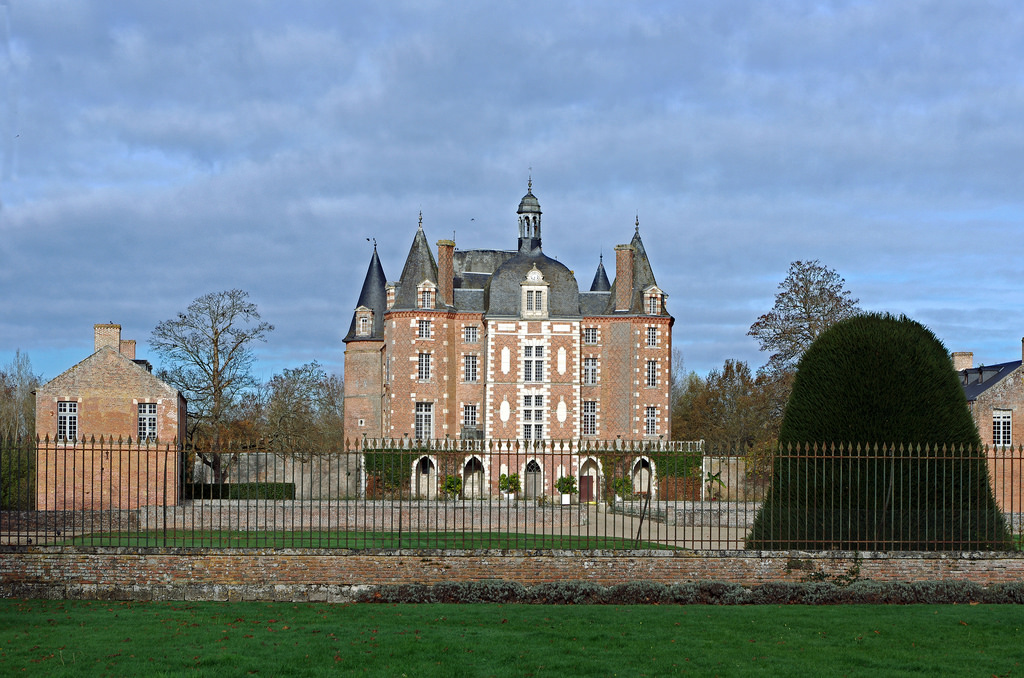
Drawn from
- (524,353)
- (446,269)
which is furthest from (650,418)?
(446,269)

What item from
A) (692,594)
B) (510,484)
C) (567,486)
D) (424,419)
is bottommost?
(567,486)

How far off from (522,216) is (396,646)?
4251cm

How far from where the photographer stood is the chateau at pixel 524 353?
47844mm

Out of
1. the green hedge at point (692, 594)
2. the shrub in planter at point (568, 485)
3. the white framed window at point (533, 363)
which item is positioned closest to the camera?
the green hedge at point (692, 594)

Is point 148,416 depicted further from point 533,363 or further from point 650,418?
point 650,418

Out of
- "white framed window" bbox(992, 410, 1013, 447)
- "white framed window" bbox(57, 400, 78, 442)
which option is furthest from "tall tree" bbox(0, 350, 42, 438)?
"white framed window" bbox(992, 410, 1013, 447)

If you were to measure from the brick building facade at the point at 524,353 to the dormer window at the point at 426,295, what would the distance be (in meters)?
0.05

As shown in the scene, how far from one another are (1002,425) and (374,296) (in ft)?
101

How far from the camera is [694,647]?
10883 millimetres

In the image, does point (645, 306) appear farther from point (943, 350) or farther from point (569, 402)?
point (943, 350)

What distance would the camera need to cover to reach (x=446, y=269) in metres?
48.7

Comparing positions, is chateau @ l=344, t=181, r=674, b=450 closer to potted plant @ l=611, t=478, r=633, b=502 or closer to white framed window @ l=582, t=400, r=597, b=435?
white framed window @ l=582, t=400, r=597, b=435

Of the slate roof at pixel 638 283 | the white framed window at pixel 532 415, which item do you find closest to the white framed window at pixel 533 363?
the white framed window at pixel 532 415

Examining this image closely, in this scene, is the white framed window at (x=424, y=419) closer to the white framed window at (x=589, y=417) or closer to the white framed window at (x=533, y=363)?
the white framed window at (x=533, y=363)
